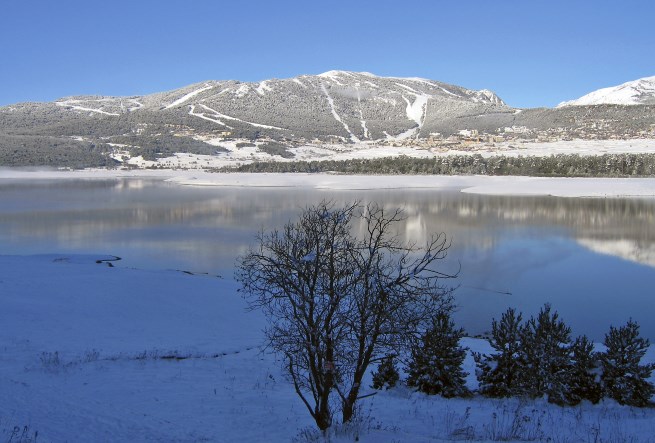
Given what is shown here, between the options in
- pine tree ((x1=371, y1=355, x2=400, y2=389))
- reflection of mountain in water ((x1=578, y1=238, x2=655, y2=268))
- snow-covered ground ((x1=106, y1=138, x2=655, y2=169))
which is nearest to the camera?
pine tree ((x1=371, y1=355, x2=400, y2=389))

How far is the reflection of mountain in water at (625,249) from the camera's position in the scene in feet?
52.7

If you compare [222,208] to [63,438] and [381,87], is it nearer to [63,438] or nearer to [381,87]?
[63,438]

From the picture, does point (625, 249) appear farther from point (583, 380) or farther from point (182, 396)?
point (182, 396)

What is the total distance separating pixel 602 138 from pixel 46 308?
8878 centimetres

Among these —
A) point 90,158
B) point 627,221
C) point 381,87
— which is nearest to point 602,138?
point 627,221

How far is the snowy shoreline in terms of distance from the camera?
41.5m

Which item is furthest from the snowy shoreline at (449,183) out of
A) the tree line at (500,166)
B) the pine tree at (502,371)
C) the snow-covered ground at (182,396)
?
the pine tree at (502,371)

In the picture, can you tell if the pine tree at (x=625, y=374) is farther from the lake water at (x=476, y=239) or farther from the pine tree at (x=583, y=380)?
the lake water at (x=476, y=239)

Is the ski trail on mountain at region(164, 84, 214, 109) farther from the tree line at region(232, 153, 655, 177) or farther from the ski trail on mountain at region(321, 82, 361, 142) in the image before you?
the tree line at region(232, 153, 655, 177)

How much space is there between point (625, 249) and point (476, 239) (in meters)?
4.57

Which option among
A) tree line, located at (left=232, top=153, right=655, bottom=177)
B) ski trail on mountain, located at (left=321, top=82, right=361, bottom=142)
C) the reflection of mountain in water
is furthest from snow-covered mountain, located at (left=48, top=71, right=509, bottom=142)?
Result: the reflection of mountain in water

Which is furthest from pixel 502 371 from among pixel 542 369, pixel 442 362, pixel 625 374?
pixel 625 374

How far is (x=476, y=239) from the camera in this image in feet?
63.2

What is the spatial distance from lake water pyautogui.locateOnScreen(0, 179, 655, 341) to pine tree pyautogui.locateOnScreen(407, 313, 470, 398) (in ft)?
10.3
